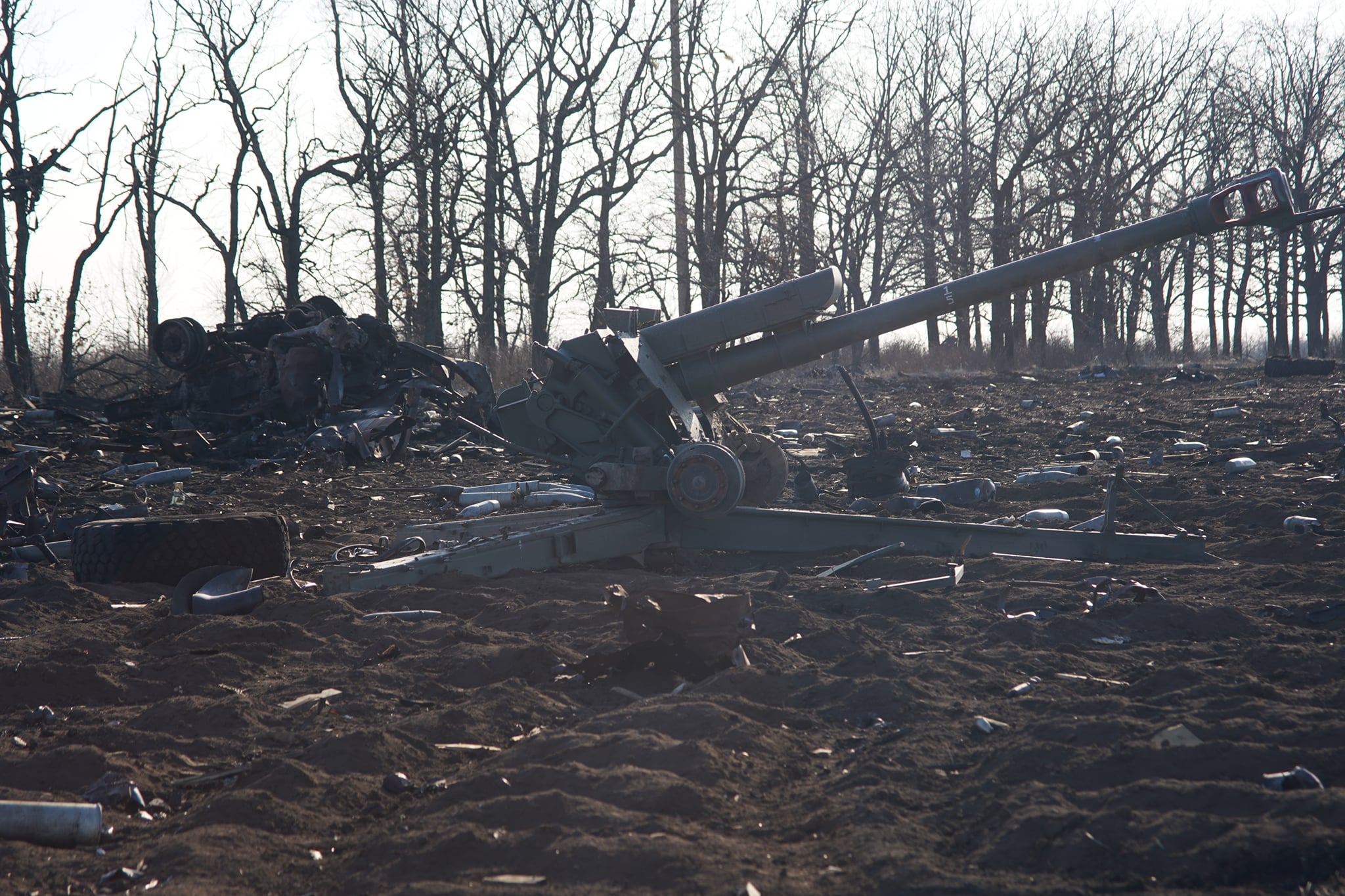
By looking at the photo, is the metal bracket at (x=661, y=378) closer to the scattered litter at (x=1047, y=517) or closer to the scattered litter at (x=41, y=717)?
the scattered litter at (x=1047, y=517)

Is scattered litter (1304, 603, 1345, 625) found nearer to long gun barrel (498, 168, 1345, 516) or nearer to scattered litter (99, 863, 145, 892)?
long gun barrel (498, 168, 1345, 516)

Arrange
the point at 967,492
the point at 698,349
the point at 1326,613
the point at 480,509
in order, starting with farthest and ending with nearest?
the point at 480,509 < the point at 967,492 < the point at 698,349 < the point at 1326,613

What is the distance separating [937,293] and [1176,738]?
431cm

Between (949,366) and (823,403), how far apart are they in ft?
37.6

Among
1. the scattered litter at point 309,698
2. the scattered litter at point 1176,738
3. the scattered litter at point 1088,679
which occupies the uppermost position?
the scattered litter at point 309,698

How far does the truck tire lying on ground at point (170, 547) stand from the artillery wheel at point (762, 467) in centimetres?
316

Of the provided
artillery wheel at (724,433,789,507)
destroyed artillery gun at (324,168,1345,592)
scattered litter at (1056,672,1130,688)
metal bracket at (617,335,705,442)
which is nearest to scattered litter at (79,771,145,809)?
destroyed artillery gun at (324,168,1345,592)

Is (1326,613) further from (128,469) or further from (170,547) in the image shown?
(128,469)

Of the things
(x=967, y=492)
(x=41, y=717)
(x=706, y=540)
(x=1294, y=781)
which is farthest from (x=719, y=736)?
(x=967, y=492)

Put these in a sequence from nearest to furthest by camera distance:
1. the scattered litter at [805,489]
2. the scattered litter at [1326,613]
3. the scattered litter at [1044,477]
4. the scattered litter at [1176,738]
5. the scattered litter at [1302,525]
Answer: the scattered litter at [1176,738] < the scattered litter at [1326,613] < the scattered litter at [1302,525] < the scattered litter at [805,489] < the scattered litter at [1044,477]

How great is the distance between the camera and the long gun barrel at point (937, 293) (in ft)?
20.9

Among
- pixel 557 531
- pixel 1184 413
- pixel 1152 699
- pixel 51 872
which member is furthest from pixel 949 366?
pixel 51 872

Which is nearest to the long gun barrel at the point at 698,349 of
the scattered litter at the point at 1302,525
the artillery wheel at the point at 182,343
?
the scattered litter at the point at 1302,525

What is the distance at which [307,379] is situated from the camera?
13.4 metres
